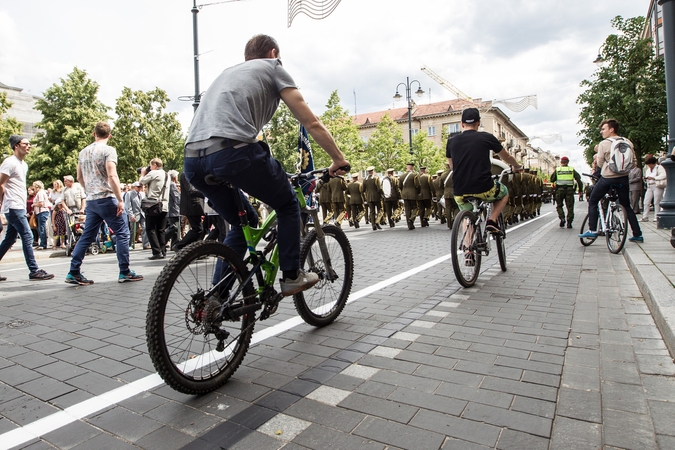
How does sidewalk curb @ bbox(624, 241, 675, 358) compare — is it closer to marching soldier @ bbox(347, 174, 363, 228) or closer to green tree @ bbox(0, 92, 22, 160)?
marching soldier @ bbox(347, 174, 363, 228)

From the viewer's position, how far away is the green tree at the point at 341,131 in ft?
170

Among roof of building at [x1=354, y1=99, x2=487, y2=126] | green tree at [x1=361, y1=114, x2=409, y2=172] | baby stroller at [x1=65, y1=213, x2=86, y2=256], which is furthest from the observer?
roof of building at [x1=354, y1=99, x2=487, y2=126]

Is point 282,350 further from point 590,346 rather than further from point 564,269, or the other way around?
point 564,269

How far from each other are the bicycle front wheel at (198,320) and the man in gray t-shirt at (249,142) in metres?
0.35

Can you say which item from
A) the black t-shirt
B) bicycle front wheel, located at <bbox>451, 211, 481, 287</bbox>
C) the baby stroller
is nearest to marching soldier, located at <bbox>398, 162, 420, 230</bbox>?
the baby stroller

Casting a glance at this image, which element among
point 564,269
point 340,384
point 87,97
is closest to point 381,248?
point 564,269

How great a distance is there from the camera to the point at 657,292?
169 inches

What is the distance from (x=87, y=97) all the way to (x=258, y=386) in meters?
47.9

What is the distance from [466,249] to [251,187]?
3.30 meters

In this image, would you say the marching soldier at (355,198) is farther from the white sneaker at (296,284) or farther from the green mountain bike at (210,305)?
the white sneaker at (296,284)

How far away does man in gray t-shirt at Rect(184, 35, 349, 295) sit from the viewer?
2.80 metres

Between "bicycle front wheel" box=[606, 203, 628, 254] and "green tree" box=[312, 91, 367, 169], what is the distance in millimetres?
43841

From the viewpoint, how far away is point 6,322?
173 inches

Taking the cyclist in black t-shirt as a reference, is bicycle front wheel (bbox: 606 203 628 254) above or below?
below
